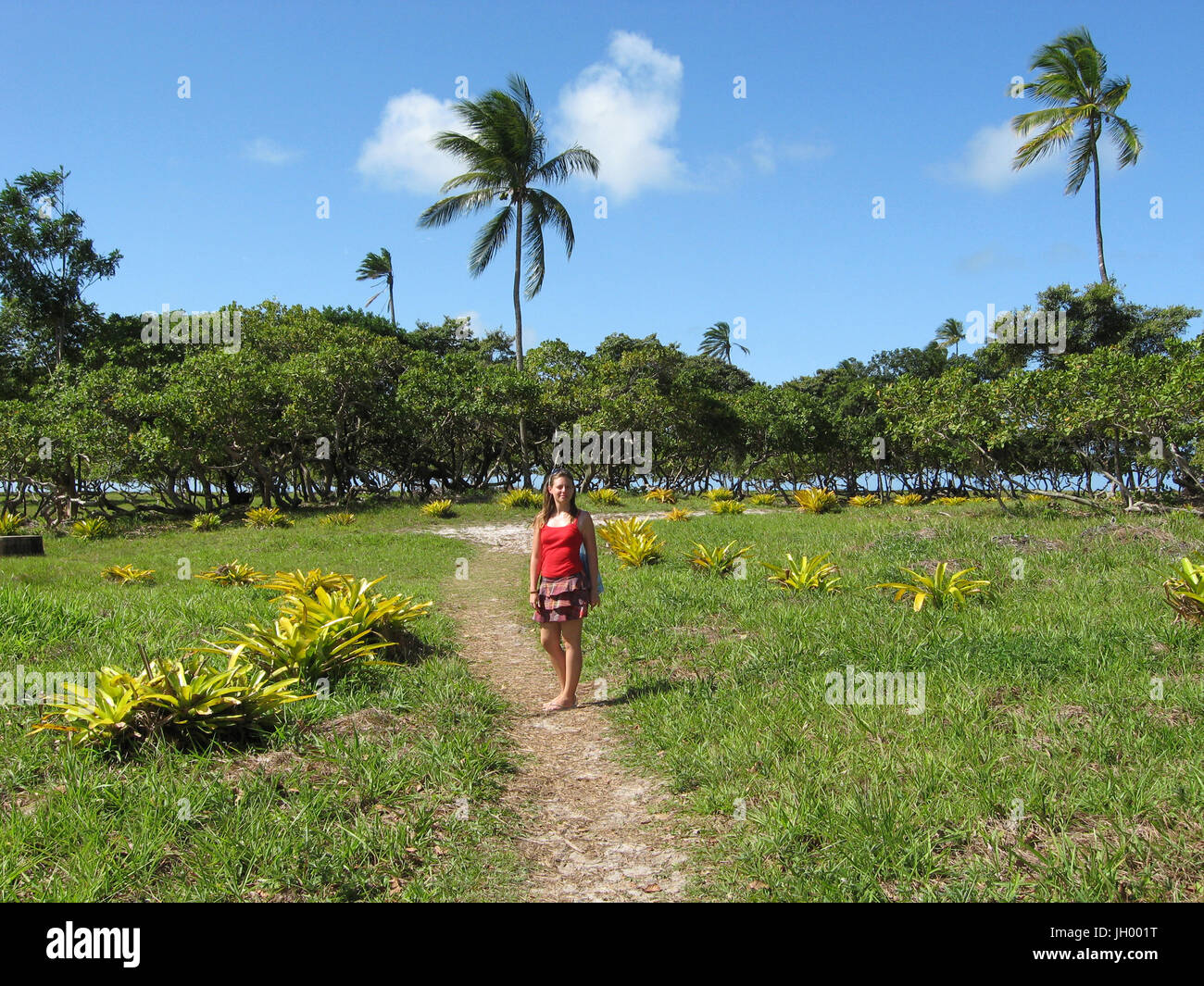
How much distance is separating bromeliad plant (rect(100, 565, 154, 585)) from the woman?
23.3 feet

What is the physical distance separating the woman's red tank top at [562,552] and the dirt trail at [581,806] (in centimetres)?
106

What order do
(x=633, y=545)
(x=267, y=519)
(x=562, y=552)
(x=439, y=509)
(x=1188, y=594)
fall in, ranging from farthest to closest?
(x=439, y=509) → (x=267, y=519) → (x=633, y=545) → (x=1188, y=594) → (x=562, y=552)

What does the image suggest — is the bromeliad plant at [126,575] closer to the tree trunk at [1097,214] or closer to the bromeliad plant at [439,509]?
the bromeliad plant at [439,509]

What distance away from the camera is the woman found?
5.25 meters

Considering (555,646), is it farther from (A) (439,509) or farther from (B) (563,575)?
(A) (439,509)

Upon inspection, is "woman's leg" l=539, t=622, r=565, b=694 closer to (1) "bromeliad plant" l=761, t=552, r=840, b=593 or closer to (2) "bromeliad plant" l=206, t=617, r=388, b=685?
(2) "bromeliad plant" l=206, t=617, r=388, b=685

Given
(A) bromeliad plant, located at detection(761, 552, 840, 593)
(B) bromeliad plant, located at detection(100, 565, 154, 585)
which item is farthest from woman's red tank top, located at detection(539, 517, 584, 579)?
(B) bromeliad plant, located at detection(100, 565, 154, 585)

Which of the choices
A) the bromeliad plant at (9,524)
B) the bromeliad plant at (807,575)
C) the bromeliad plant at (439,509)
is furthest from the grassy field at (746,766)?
the bromeliad plant at (439,509)

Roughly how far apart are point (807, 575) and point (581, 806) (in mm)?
4937

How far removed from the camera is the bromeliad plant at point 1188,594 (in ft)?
18.2

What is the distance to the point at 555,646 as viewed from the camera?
17.8 ft

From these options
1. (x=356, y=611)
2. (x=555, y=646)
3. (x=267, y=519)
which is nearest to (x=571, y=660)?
(x=555, y=646)
